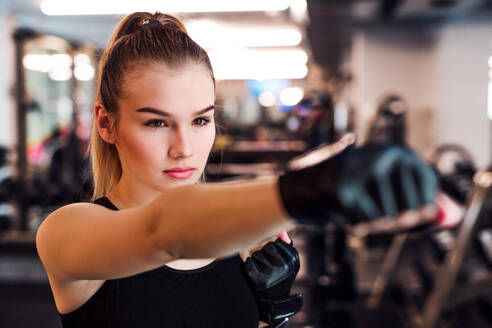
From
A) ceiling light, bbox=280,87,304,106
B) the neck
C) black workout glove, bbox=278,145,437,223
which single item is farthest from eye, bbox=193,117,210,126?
ceiling light, bbox=280,87,304,106

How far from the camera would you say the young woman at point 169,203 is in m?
0.48

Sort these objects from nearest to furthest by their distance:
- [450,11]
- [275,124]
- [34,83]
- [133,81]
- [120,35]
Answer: [133,81] → [120,35] → [450,11] → [34,83] → [275,124]

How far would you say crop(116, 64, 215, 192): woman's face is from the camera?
769 millimetres

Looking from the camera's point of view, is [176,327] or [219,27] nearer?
[176,327]

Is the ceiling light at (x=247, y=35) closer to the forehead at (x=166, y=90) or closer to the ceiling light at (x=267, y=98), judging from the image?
the ceiling light at (x=267, y=98)

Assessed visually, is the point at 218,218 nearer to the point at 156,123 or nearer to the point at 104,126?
the point at 156,123

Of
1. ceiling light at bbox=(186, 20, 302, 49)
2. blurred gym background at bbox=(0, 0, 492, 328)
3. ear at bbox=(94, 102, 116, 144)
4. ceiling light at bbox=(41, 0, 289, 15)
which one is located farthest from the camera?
ceiling light at bbox=(186, 20, 302, 49)

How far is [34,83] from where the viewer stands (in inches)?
319

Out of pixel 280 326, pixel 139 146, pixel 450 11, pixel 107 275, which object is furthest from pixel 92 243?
Answer: pixel 450 11

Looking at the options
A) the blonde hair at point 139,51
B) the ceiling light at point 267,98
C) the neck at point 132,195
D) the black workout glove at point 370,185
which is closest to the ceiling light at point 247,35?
the ceiling light at point 267,98

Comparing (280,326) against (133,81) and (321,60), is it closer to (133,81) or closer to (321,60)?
(133,81)

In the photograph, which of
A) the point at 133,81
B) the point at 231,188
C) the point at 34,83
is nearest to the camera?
the point at 231,188

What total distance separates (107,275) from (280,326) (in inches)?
17.6

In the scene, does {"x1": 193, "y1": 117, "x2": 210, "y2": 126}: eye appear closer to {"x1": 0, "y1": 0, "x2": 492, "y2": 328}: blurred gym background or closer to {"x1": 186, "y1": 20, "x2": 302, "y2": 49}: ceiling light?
{"x1": 0, "y1": 0, "x2": 492, "y2": 328}: blurred gym background
